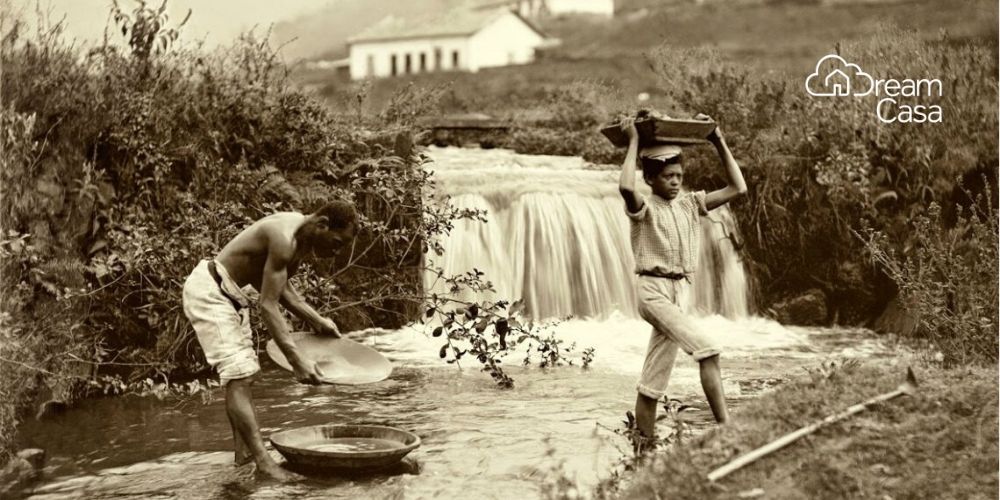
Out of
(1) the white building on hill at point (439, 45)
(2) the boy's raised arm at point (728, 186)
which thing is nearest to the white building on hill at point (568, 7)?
(1) the white building on hill at point (439, 45)

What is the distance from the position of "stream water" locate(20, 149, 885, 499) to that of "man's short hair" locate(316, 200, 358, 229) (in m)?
1.38

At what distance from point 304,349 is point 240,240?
690 millimetres

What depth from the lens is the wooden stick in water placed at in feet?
18.0

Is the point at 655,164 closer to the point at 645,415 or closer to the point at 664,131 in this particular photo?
the point at 664,131

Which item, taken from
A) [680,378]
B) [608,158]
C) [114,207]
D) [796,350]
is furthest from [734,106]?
[114,207]

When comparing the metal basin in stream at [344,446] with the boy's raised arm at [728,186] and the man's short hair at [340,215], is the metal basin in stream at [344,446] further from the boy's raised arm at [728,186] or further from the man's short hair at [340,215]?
the boy's raised arm at [728,186]

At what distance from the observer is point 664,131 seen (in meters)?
6.58

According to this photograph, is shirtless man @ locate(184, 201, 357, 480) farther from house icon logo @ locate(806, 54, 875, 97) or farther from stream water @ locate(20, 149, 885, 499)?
house icon logo @ locate(806, 54, 875, 97)

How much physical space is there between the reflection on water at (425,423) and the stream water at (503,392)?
0.6 inches

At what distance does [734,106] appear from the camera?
46.4ft

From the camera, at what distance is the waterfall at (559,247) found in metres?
12.0

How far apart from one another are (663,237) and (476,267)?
542 centimetres

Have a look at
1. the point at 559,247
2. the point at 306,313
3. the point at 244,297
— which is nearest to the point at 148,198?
the point at 244,297

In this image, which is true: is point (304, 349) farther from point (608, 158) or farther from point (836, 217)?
point (608, 158)
